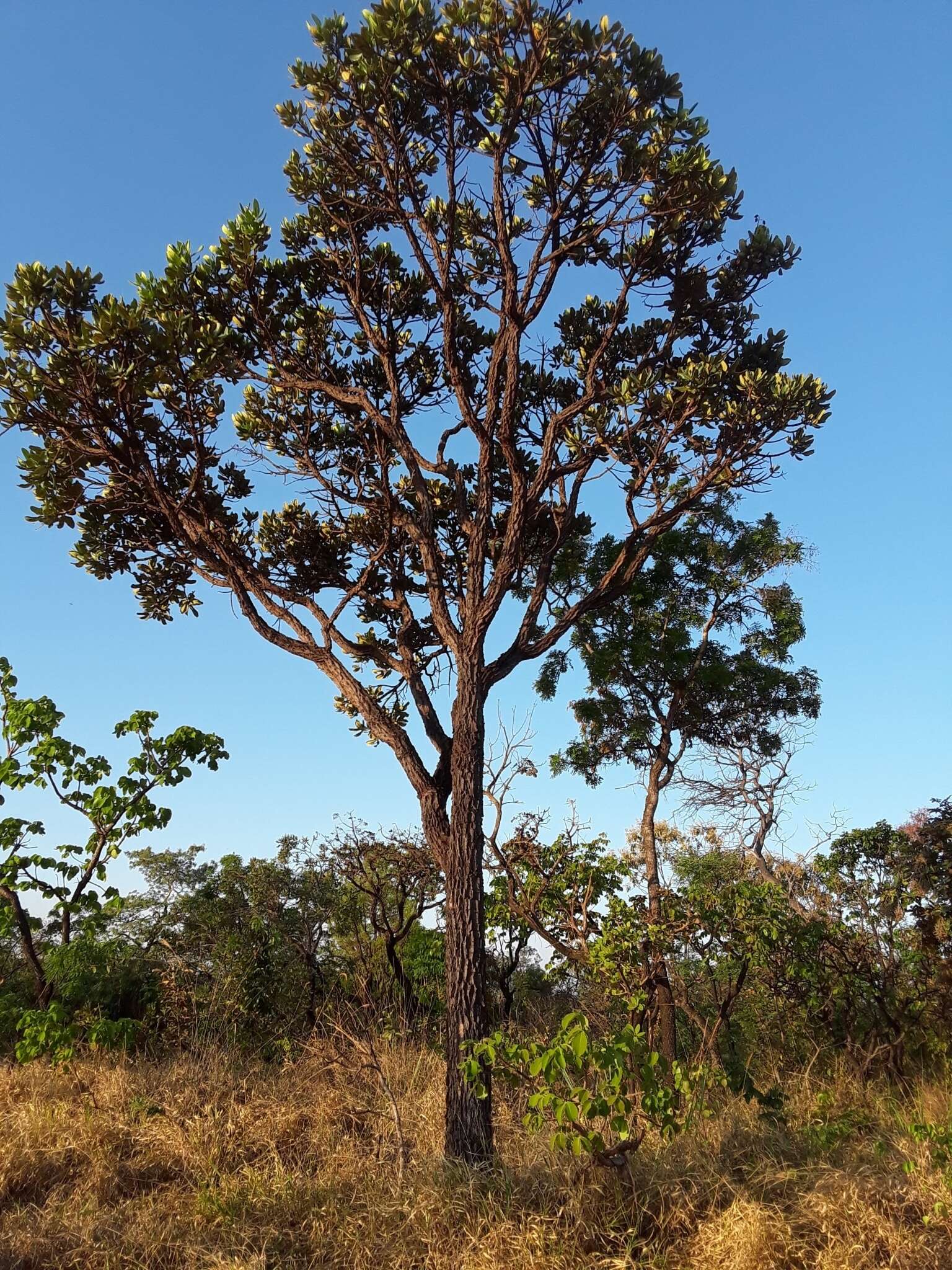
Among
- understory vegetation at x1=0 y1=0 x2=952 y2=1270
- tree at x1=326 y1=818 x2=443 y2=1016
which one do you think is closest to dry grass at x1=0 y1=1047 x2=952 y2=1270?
understory vegetation at x1=0 y1=0 x2=952 y2=1270

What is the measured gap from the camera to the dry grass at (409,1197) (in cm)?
447

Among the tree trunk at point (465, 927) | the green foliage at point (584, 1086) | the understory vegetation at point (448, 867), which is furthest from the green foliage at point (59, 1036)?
the green foliage at point (584, 1086)

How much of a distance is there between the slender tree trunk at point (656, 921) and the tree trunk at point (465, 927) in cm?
234

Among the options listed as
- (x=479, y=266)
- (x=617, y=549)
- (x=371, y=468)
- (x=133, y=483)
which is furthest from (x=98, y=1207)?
(x=617, y=549)

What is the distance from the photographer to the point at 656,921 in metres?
9.48

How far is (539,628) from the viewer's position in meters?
8.18

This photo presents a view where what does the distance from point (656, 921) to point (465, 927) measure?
3697 mm

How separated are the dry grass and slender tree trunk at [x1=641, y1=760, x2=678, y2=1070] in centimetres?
217

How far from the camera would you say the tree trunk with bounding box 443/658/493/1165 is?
592 centimetres

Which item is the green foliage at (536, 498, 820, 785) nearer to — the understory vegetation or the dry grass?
the understory vegetation

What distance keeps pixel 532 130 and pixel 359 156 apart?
1.48m

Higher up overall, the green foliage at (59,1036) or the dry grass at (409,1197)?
the green foliage at (59,1036)

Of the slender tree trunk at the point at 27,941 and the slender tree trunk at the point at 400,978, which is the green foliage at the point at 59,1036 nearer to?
the slender tree trunk at the point at 27,941

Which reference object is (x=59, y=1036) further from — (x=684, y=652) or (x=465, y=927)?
(x=684, y=652)
